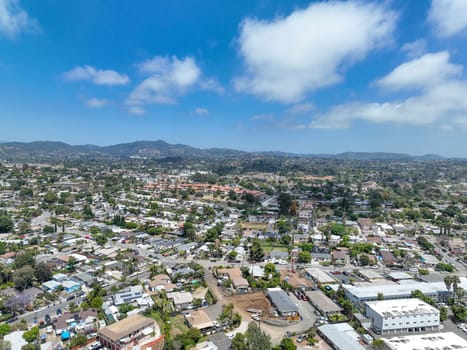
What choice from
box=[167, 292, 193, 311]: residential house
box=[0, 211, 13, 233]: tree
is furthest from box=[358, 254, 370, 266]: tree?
box=[0, 211, 13, 233]: tree

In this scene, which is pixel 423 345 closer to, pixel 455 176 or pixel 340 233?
pixel 340 233

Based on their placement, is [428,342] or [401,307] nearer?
[428,342]

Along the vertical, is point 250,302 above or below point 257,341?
below

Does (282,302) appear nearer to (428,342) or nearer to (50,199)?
(428,342)

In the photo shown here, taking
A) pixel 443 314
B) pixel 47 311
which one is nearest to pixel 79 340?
pixel 47 311

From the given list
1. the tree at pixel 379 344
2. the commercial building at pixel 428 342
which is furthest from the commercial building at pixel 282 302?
the commercial building at pixel 428 342

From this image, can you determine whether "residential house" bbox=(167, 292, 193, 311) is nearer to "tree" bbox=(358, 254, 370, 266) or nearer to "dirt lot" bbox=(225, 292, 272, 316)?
"dirt lot" bbox=(225, 292, 272, 316)

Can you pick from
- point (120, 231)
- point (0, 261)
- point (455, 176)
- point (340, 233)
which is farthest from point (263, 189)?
point (455, 176)
